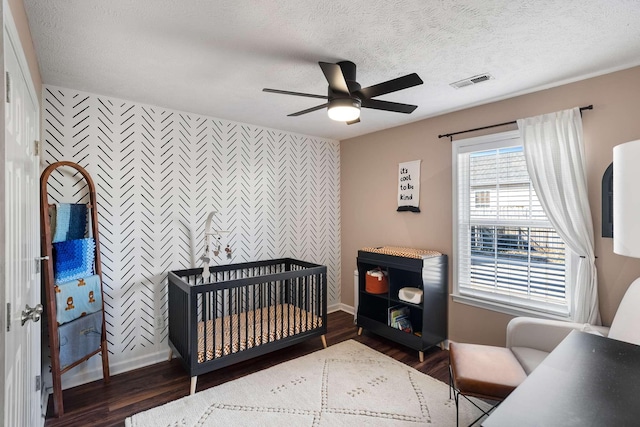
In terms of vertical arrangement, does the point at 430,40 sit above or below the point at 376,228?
above

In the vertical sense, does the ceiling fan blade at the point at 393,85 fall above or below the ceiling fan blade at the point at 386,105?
above

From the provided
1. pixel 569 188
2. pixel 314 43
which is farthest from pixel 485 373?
pixel 314 43

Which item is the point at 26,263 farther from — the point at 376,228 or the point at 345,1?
the point at 376,228

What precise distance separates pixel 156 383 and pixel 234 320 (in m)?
0.80

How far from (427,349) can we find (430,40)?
2.64 meters

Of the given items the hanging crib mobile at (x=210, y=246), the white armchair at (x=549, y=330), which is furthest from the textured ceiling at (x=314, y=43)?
the white armchair at (x=549, y=330)

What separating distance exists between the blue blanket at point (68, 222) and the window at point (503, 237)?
10.7ft

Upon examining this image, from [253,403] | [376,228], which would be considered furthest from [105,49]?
[376,228]

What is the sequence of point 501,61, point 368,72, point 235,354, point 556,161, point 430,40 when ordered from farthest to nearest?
point 235,354, point 556,161, point 368,72, point 501,61, point 430,40

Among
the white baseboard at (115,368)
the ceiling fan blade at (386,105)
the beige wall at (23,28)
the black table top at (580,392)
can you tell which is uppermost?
the beige wall at (23,28)

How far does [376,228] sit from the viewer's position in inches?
156

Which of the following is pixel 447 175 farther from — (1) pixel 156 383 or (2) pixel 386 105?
(1) pixel 156 383

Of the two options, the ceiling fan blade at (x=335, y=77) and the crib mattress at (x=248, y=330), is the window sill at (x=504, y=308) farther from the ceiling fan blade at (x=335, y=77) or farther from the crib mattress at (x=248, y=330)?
the ceiling fan blade at (x=335, y=77)

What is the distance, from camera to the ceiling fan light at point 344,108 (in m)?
1.96
